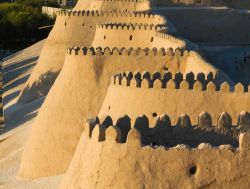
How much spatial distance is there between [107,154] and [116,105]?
820 cm

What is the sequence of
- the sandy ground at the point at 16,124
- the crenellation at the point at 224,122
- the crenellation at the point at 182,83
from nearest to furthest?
the crenellation at the point at 224,122, the crenellation at the point at 182,83, the sandy ground at the point at 16,124

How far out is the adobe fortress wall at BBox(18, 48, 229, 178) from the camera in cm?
2712

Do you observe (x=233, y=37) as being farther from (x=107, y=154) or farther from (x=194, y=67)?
(x=107, y=154)

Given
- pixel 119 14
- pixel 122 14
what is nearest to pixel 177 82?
pixel 122 14

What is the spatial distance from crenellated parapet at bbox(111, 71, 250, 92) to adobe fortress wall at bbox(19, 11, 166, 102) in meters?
16.6

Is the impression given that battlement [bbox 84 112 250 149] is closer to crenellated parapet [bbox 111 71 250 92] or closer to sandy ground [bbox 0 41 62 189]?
crenellated parapet [bbox 111 71 250 92]

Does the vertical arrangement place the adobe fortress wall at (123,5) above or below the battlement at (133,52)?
below

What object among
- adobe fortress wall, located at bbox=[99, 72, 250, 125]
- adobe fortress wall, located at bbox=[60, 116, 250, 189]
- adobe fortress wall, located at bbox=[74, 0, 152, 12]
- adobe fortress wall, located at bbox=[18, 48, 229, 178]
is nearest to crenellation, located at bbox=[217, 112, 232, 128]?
adobe fortress wall, located at bbox=[60, 116, 250, 189]

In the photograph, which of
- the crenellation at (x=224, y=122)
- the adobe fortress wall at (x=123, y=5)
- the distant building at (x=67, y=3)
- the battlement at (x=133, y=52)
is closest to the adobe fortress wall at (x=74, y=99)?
the battlement at (x=133, y=52)

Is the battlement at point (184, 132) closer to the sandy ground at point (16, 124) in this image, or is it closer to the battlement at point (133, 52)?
the sandy ground at point (16, 124)

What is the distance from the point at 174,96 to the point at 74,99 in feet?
26.5

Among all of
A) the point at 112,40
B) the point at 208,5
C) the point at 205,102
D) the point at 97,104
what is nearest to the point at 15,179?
the point at 97,104

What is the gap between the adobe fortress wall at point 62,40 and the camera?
135ft

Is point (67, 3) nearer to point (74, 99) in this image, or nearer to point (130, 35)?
point (130, 35)
